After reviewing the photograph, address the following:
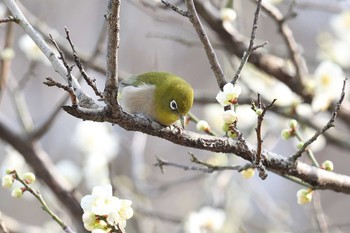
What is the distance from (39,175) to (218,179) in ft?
3.18

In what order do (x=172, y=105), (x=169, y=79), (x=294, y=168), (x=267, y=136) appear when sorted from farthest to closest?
(x=267, y=136), (x=169, y=79), (x=172, y=105), (x=294, y=168)

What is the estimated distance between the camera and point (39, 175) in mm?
3264

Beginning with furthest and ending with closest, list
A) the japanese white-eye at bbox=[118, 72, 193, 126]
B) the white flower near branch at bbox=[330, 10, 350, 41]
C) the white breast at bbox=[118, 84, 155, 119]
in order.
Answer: the white flower near branch at bbox=[330, 10, 350, 41]
the white breast at bbox=[118, 84, 155, 119]
the japanese white-eye at bbox=[118, 72, 193, 126]

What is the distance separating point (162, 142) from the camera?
21.2ft

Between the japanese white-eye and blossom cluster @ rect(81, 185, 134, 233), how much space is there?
541 millimetres

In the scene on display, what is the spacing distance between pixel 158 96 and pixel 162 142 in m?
4.08

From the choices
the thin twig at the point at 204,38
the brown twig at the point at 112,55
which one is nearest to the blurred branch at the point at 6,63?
the thin twig at the point at 204,38

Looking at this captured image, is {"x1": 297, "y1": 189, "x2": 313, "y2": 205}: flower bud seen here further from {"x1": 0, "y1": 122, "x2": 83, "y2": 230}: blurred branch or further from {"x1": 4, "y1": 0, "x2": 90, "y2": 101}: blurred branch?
{"x1": 0, "y1": 122, "x2": 83, "y2": 230}: blurred branch

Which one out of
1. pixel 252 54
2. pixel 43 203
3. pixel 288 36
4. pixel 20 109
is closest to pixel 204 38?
pixel 43 203

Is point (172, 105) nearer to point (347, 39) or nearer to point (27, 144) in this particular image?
point (27, 144)

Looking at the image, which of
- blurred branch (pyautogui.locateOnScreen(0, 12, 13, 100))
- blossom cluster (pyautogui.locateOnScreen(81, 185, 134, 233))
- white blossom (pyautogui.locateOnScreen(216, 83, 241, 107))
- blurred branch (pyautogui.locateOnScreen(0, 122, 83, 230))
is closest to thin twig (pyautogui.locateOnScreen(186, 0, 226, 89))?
white blossom (pyautogui.locateOnScreen(216, 83, 241, 107))

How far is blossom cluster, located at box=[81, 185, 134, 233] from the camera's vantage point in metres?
1.56

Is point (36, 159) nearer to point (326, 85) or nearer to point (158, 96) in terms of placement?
point (158, 96)

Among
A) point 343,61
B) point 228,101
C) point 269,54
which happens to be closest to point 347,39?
point 343,61
